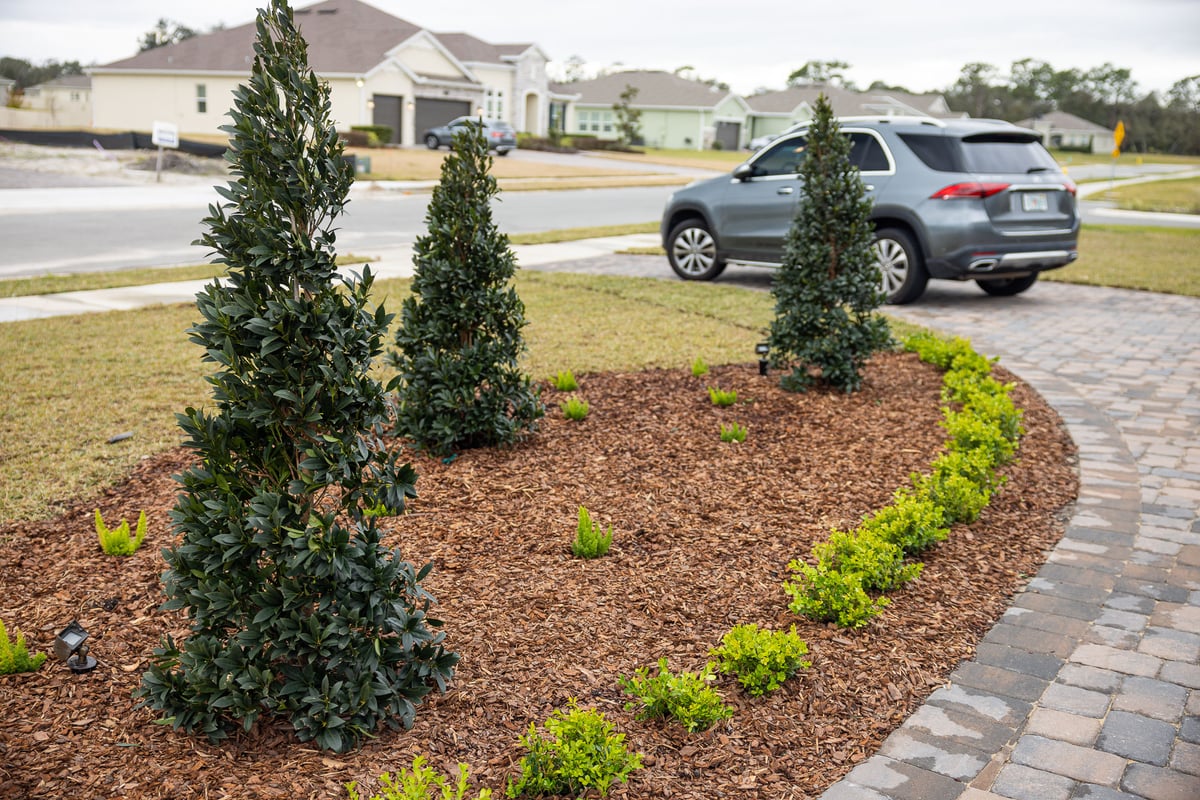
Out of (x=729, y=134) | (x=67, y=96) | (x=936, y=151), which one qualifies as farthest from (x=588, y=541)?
(x=67, y=96)

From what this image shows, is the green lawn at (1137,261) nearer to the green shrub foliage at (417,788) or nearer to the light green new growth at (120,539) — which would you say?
the light green new growth at (120,539)

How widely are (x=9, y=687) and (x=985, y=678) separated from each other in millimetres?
3223

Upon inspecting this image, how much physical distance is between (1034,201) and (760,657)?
9.02 meters

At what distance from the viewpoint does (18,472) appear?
5.34 metres

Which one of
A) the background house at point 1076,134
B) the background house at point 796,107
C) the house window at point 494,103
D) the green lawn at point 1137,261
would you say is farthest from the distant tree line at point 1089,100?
the green lawn at point 1137,261

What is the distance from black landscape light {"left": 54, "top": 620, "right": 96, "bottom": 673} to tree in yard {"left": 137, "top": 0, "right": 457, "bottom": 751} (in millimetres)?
466

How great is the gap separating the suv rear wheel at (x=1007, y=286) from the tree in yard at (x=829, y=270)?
20.2ft

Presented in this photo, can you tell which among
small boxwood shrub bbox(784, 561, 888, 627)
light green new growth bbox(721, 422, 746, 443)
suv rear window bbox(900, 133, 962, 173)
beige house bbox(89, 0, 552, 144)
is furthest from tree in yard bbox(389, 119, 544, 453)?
beige house bbox(89, 0, 552, 144)

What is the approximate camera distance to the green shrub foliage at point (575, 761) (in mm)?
2781

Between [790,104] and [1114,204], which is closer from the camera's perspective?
[1114,204]

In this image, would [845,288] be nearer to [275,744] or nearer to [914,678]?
[914,678]

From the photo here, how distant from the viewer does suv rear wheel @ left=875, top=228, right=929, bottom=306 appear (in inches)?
435

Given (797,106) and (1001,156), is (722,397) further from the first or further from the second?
(797,106)

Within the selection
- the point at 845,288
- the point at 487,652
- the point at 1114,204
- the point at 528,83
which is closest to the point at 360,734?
the point at 487,652
